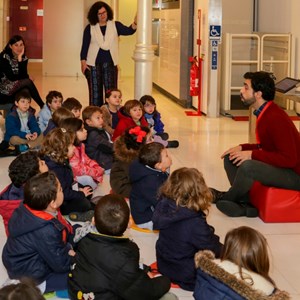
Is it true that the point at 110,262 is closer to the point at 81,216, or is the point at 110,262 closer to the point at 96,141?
the point at 81,216

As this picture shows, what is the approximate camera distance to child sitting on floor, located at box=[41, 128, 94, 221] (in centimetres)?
532

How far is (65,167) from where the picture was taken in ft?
17.6

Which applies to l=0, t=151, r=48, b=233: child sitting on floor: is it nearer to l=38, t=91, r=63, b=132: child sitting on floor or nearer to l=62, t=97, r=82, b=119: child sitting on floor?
l=62, t=97, r=82, b=119: child sitting on floor

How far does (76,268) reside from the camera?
11.7 ft

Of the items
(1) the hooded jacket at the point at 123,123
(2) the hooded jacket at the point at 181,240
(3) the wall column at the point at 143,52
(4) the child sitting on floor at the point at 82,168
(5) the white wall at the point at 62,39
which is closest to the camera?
(2) the hooded jacket at the point at 181,240

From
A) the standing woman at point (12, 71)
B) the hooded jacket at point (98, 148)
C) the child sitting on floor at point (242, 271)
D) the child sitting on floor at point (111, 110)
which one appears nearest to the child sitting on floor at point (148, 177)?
the hooded jacket at point (98, 148)

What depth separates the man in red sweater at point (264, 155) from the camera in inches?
217

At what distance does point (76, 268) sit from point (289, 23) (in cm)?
888

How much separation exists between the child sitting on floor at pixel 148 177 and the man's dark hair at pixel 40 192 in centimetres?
121

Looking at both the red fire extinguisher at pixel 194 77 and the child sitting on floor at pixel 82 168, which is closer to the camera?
the child sitting on floor at pixel 82 168

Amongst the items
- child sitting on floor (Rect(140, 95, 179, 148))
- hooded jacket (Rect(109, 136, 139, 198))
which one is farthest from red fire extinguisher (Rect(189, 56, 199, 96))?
hooded jacket (Rect(109, 136, 139, 198))

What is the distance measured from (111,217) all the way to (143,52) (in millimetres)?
6560

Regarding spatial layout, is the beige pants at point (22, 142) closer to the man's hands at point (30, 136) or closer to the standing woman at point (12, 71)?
the man's hands at point (30, 136)

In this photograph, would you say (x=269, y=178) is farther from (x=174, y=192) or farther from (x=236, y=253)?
(x=236, y=253)
